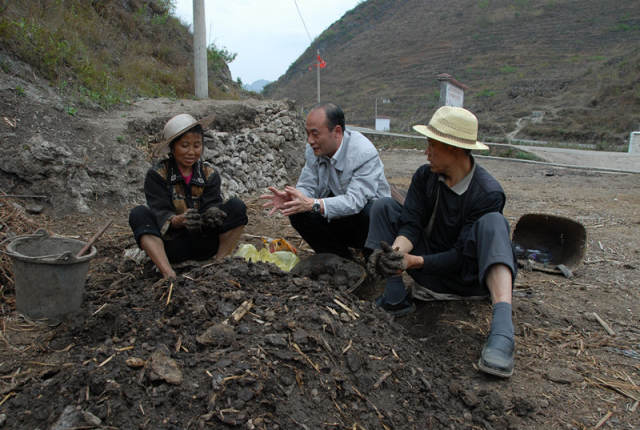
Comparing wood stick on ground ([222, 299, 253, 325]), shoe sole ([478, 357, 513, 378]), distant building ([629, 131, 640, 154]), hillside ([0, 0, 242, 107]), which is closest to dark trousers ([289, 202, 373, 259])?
wood stick on ground ([222, 299, 253, 325])

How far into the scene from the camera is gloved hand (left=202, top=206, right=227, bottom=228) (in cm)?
285

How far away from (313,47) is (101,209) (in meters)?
59.9

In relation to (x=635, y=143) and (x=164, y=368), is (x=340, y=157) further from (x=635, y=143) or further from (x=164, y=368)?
(x=635, y=143)

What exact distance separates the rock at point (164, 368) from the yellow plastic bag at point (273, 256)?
1.60 m

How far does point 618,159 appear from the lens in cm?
1085

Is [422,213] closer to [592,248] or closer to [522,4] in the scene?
[592,248]

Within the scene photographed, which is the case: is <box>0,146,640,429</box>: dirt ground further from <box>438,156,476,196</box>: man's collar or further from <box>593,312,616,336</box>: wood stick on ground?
<box>438,156,476,196</box>: man's collar

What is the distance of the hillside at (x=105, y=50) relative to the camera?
5.61m

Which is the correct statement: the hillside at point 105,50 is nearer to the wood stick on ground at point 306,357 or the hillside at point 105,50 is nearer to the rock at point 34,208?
the rock at point 34,208

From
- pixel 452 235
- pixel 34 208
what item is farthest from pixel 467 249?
pixel 34 208

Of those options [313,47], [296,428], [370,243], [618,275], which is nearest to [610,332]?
[618,275]

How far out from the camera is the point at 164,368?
66.7 inches

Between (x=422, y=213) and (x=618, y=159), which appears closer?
(x=422, y=213)

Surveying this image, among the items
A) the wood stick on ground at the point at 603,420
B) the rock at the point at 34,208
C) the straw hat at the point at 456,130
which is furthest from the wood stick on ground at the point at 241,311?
the rock at the point at 34,208
